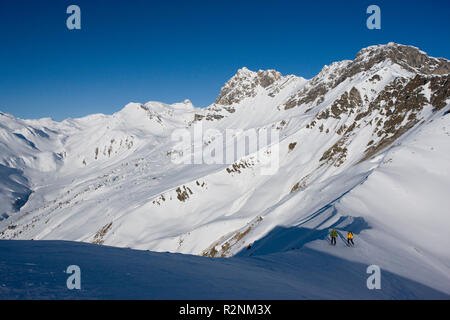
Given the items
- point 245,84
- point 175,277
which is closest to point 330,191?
point 175,277

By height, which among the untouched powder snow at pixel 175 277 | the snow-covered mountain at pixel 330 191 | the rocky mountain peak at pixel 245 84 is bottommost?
the untouched powder snow at pixel 175 277

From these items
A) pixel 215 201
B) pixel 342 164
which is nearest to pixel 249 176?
pixel 215 201

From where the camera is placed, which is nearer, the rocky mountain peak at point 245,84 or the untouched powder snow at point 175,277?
the untouched powder snow at point 175,277

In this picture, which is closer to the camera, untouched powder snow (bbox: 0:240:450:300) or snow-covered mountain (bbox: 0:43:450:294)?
untouched powder snow (bbox: 0:240:450:300)

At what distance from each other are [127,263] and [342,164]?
41.5 meters

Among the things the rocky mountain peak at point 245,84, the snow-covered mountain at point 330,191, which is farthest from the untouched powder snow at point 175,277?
the rocky mountain peak at point 245,84

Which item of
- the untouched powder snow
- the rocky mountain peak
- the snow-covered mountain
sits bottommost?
the untouched powder snow

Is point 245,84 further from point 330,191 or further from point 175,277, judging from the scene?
point 175,277

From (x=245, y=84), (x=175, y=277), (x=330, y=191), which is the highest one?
(x=245, y=84)

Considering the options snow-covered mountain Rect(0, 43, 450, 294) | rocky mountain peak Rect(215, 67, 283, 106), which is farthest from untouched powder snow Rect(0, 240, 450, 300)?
rocky mountain peak Rect(215, 67, 283, 106)

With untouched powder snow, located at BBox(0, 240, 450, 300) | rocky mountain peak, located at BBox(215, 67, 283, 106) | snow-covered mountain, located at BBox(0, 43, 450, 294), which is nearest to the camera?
untouched powder snow, located at BBox(0, 240, 450, 300)

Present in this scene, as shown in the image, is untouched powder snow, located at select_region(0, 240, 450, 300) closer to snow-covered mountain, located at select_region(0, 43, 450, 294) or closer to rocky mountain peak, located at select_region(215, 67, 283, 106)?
snow-covered mountain, located at select_region(0, 43, 450, 294)

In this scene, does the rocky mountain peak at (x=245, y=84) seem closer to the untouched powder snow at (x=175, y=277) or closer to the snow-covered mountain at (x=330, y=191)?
the snow-covered mountain at (x=330, y=191)
